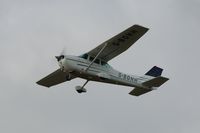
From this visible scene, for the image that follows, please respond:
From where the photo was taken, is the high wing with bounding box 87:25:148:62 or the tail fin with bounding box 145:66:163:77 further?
the tail fin with bounding box 145:66:163:77

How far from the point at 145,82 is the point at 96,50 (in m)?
3.67

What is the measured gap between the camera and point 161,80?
136 feet

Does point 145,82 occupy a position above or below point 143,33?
below

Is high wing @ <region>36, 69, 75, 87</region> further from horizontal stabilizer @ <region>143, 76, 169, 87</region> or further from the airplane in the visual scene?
horizontal stabilizer @ <region>143, 76, 169, 87</region>

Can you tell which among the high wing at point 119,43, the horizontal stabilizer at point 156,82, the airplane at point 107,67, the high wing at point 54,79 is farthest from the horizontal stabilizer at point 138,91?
the high wing at point 54,79

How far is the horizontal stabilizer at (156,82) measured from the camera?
136ft

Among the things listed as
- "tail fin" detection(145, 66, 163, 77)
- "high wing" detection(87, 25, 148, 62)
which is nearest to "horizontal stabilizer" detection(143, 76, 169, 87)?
"high wing" detection(87, 25, 148, 62)

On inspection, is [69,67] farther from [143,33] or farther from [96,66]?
[143,33]

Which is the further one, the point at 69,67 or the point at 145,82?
the point at 145,82

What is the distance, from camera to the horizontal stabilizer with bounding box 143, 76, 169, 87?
41.4 meters

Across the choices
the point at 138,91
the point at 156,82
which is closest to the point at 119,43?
the point at 156,82

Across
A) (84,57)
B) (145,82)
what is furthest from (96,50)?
(145,82)

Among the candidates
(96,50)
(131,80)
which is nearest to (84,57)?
(96,50)

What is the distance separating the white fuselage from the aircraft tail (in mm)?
316
